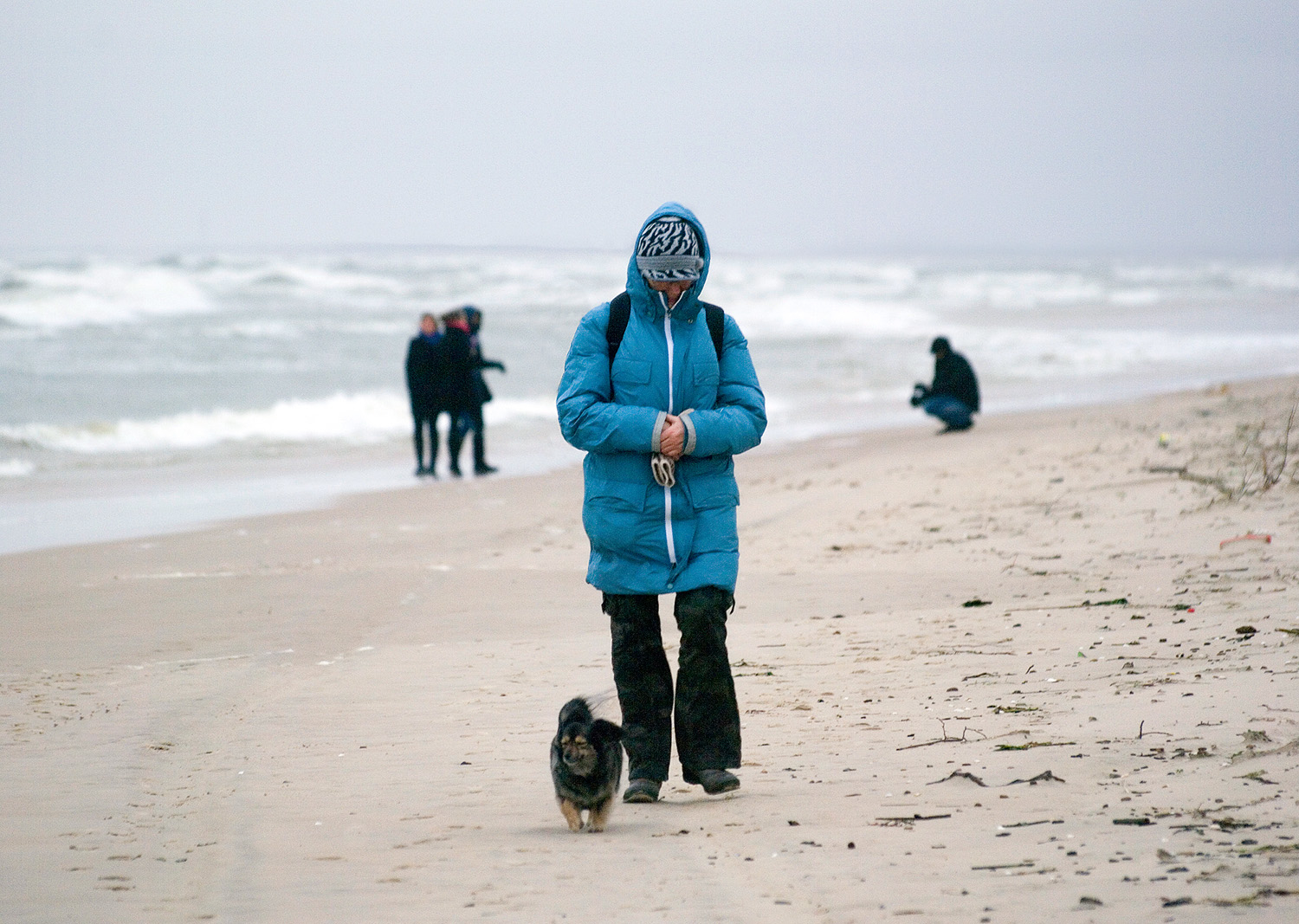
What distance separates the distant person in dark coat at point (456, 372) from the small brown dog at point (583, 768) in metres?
10.1

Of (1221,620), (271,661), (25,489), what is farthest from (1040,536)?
(25,489)

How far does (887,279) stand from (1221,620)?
206ft

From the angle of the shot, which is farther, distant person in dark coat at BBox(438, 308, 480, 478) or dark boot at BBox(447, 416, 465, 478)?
dark boot at BBox(447, 416, 465, 478)

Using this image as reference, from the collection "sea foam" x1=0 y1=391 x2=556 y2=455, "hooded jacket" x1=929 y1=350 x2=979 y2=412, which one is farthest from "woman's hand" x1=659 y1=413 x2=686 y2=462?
"sea foam" x1=0 y1=391 x2=556 y2=455

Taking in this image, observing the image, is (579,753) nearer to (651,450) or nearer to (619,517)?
(619,517)

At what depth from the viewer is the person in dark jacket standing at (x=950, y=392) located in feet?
51.8

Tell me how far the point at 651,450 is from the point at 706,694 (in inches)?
32.2

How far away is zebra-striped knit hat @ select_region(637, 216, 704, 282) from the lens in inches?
163

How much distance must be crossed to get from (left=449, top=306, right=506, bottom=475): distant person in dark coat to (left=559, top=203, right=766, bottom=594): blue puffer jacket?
995 centimetres

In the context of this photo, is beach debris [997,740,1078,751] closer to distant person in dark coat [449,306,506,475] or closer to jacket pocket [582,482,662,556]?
jacket pocket [582,482,662,556]

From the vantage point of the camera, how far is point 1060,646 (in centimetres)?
584

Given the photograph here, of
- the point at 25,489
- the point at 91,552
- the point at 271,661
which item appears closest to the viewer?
the point at 271,661

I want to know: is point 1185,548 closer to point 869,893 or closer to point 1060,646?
point 1060,646

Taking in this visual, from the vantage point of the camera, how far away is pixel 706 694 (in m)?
4.29
